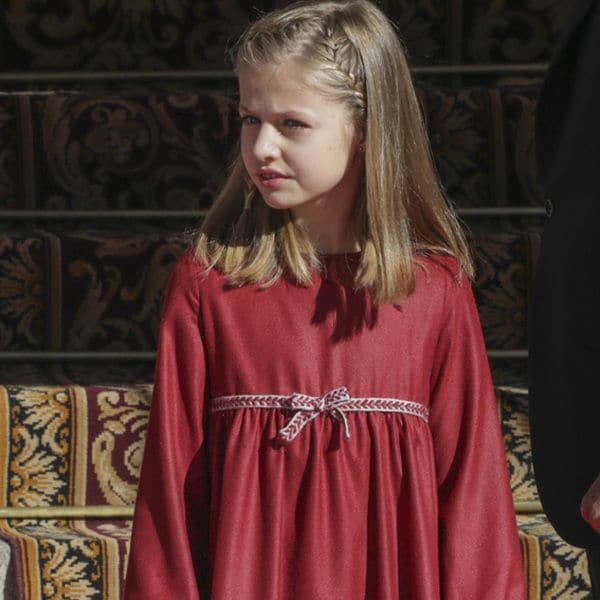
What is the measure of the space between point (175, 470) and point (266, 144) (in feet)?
1.37

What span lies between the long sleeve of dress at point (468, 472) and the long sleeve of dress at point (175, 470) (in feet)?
1.00

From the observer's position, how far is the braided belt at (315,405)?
175cm

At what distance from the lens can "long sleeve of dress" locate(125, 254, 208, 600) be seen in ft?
5.76

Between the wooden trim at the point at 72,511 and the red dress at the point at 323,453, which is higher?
the red dress at the point at 323,453

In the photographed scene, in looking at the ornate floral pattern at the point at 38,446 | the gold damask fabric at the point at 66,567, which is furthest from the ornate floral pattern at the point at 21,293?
the gold damask fabric at the point at 66,567

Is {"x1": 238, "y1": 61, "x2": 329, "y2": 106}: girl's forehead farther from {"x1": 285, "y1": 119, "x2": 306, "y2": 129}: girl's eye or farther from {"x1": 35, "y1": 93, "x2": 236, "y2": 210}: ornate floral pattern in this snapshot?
{"x1": 35, "y1": 93, "x2": 236, "y2": 210}: ornate floral pattern

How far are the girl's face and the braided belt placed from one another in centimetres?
24

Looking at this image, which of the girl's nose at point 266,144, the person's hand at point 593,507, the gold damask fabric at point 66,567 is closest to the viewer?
the person's hand at point 593,507

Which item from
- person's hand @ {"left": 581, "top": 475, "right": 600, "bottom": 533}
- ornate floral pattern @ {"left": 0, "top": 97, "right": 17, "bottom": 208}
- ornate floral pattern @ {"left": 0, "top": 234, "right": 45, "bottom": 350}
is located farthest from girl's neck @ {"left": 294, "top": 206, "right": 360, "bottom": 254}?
ornate floral pattern @ {"left": 0, "top": 97, "right": 17, "bottom": 208}

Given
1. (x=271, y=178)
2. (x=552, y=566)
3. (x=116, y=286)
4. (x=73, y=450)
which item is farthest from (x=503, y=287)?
(x=271, y=178)

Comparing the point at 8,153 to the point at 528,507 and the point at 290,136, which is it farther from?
the point at 290,136

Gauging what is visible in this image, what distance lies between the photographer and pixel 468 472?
1.78 meters

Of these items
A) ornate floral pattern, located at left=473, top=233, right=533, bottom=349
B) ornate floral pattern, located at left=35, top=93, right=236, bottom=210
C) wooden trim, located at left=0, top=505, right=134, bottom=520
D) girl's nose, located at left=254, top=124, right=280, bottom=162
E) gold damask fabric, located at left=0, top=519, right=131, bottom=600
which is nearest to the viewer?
girl's nose, located at left=254, top=124, right=280, bottom=162

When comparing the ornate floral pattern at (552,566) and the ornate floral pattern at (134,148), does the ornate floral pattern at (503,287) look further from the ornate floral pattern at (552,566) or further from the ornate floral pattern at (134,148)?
the ornate floral pattern at (134,148)
